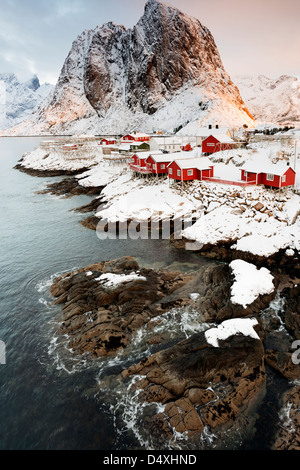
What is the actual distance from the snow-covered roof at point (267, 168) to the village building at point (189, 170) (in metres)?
7.04

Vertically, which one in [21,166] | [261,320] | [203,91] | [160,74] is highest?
[160,74]

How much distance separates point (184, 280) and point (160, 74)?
173 meters

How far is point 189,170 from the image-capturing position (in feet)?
141

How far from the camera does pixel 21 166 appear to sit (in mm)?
101375

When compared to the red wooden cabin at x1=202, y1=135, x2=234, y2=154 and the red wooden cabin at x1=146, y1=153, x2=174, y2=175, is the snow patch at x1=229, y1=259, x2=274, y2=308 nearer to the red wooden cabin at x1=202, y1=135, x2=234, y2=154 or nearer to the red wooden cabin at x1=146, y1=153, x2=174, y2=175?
the red wooden cabin at x1=146, y1=153, x2=174, y2=175

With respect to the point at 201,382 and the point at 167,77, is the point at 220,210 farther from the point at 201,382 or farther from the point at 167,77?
the point at 167,77

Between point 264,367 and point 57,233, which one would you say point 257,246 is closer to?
point 264,367

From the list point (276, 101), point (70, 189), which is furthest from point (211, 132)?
point (276, 101)

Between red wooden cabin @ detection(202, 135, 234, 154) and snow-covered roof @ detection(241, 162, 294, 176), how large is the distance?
2127 centimetres

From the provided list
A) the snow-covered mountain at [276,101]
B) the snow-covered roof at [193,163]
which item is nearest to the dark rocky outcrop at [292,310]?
the snow-covered roof at [193,163]

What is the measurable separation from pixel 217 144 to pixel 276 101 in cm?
12743

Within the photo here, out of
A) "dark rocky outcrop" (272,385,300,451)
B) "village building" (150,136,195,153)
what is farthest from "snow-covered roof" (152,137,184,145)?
"dark rocky outcrop" (272,385,300,451)

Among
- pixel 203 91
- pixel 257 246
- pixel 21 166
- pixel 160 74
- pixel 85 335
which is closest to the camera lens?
pixel 85 335

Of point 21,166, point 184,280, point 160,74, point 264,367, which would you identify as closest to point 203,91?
point 160,74
